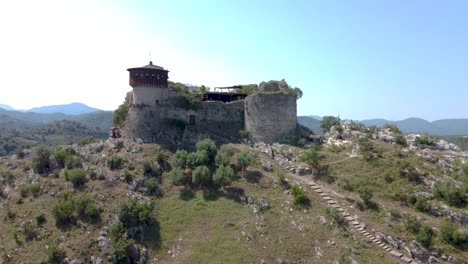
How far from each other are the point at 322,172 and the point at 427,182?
34.1ft

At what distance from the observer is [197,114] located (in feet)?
160

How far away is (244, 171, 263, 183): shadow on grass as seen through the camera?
37.8 metres

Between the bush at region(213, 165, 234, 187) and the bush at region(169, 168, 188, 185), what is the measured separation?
10.7 ft

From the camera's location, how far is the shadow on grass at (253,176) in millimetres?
37750

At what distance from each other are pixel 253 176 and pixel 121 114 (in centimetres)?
2197

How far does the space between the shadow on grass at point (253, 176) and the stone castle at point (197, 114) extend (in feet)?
31.5

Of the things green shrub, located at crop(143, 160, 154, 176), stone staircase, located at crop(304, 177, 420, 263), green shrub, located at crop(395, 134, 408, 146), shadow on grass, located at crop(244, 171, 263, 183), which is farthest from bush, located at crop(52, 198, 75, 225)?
green shrub, located at crop(395, 134, 408, 146)

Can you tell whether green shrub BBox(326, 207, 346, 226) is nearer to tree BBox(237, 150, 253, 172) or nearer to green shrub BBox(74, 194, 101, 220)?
tree BBox(237, 150, 253, 172)

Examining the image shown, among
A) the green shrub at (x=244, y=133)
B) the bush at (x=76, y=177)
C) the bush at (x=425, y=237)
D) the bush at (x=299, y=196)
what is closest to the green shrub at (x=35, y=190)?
the bush at (x=76, y=177)

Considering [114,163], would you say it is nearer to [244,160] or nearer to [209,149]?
[209,149]

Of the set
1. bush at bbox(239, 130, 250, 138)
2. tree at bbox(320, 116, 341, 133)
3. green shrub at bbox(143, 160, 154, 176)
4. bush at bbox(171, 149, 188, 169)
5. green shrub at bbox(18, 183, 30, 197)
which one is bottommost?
green shrub at bbox(18, 183, 30, 197)

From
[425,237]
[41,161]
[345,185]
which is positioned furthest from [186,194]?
[425,237]

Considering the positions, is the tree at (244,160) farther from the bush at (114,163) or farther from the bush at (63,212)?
the bush at (63,212)

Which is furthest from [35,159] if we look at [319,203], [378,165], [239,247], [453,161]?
[453,161]
